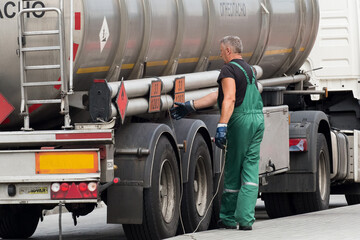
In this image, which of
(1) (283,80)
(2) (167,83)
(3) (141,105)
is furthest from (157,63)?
(1) (283,80)

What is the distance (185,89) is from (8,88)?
2.38 m

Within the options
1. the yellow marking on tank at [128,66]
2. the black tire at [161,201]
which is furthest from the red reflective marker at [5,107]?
the black tire at [161,201]

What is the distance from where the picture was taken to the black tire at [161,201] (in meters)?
9.57

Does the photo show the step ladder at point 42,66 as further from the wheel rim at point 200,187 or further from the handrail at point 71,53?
the wheel rim at point 200,187

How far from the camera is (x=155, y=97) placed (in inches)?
394

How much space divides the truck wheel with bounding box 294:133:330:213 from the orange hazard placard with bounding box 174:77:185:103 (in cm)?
347

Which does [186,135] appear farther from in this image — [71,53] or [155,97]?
[71,53]

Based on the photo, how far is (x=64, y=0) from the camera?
8820 mm

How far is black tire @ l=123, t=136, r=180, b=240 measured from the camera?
9.57 m

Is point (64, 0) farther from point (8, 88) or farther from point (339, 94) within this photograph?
point (339, 94)

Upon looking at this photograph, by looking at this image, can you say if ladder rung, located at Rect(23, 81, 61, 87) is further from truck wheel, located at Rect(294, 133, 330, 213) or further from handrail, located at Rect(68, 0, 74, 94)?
truck wheel, located at Rect(294, 133, 330, 213)

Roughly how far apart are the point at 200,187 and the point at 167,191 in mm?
955

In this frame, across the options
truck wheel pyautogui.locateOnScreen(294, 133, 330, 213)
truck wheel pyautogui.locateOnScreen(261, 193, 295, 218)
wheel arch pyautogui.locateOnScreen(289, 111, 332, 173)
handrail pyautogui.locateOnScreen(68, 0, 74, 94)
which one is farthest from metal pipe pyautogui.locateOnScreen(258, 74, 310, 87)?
handrail pyautogui.locateOnScreen(68, 0, 74, 94)

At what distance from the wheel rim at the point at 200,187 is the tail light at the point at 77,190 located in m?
2.30
